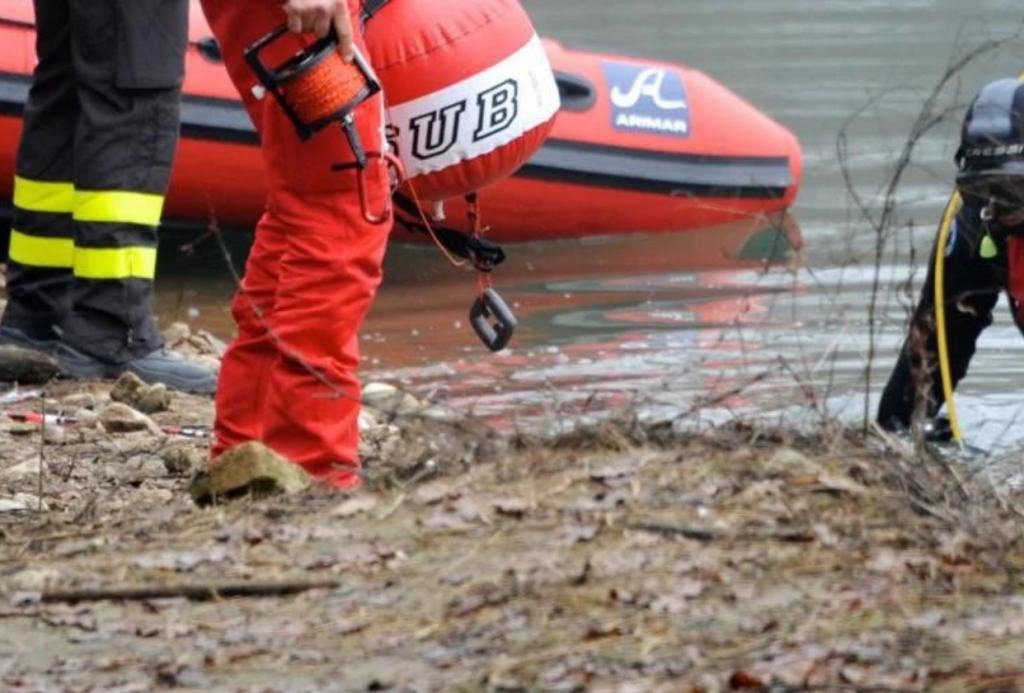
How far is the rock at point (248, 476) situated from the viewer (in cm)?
389

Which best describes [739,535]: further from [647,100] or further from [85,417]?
[647,100]

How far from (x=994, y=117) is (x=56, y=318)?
2453mm

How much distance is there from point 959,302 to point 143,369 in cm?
207

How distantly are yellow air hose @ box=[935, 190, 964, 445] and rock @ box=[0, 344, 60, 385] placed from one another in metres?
2.23

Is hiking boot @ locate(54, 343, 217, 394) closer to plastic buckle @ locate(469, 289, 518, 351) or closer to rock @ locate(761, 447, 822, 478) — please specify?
plastic buckle @ locate(469, 289, 518, 351)

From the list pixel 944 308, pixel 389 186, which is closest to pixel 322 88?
pixel 389 186

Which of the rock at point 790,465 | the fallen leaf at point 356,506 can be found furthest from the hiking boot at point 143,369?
the rock at point 790,465

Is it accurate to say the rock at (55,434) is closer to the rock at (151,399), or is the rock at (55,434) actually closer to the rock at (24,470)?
the rock at (24,470)

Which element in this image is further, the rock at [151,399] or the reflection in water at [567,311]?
the reflection in water at [567,311]

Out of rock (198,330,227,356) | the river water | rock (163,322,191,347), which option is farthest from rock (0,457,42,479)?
rock (198,330,227,356)

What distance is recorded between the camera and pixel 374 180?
4.18 meters

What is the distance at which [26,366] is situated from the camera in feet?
19.2

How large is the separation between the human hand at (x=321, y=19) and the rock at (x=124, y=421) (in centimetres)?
163

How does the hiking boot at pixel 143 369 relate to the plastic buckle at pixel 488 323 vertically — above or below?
below
